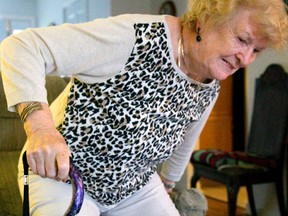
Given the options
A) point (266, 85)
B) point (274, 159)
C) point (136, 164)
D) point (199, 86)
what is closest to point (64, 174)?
point (136, 164)

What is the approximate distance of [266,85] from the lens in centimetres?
296

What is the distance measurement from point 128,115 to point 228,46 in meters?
0.31

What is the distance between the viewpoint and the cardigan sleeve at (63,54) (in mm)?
899

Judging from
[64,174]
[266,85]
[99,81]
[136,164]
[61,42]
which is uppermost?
[61,42]

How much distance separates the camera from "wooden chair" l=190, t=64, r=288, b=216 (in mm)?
2727

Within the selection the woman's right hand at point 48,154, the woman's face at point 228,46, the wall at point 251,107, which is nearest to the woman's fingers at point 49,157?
the woman's right hand at point 48,154

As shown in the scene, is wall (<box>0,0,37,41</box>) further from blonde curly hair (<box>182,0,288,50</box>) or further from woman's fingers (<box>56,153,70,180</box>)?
woman's fingers (<box>56,153,70,180</box>)

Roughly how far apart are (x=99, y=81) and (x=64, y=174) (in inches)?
12.7

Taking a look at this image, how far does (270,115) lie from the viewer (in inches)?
114

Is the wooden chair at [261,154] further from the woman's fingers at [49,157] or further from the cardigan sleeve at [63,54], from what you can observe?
the woman's fingers at [49,157]

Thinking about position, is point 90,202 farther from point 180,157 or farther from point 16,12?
point 16,12

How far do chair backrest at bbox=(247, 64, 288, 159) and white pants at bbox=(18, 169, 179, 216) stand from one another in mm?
1606

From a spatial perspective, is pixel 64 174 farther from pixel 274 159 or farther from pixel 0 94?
pixel 274 159

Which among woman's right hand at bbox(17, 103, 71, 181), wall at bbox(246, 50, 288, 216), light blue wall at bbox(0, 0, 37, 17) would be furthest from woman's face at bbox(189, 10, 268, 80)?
light blue wall at bbox(0, 0, 37, 17)
